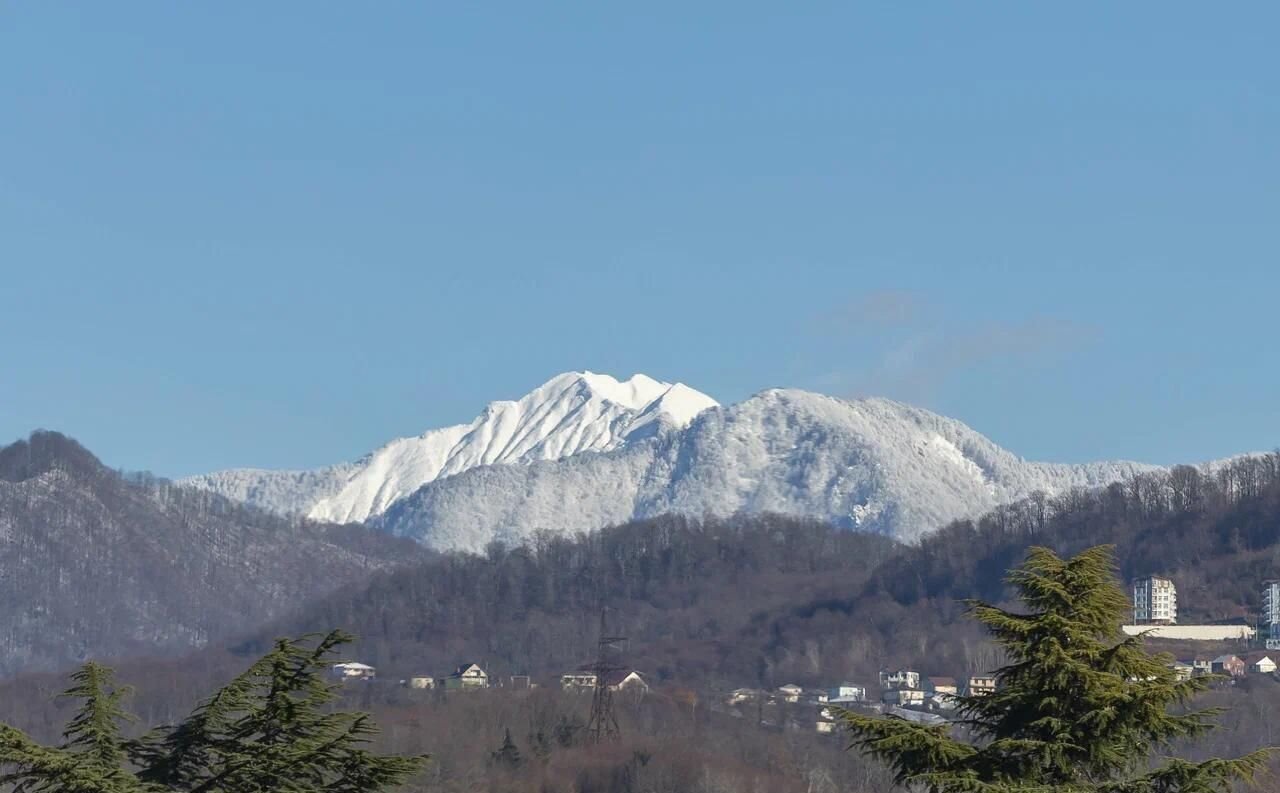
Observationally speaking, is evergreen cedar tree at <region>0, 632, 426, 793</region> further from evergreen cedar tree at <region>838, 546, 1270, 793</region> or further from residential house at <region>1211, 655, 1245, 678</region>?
residential house at <region>1211, 655, 1245, 678</region>

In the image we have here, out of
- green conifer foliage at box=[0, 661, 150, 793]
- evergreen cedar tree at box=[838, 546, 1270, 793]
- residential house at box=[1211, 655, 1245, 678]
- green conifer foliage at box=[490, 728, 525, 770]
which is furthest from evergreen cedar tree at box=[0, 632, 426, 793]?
residential house at box=[1211, 655, 1245, 678]

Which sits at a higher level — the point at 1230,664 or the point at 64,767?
the point at 1230,664

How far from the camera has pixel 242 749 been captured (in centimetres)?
1928

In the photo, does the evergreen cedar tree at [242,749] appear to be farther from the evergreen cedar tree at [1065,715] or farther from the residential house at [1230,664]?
the residential house at [1230,664]

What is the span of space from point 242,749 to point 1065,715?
21.5 ft

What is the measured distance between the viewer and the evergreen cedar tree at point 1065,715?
20031mm

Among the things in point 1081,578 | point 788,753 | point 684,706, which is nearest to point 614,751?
point 788,753

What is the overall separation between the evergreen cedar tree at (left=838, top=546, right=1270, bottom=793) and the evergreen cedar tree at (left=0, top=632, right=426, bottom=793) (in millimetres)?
4100

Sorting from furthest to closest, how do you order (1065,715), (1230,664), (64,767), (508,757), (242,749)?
(1230,664), (508,757), (1065,715), (242,749), (64,767)

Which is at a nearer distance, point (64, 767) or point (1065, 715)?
point (64, 767)

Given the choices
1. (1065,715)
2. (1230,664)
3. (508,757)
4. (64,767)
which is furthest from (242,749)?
(1230,664)

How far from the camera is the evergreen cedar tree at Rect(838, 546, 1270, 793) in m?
20.0

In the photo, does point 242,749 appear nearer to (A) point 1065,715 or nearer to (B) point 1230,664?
(A) point 1065,715

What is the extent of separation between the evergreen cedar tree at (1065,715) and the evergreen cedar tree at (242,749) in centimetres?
410
